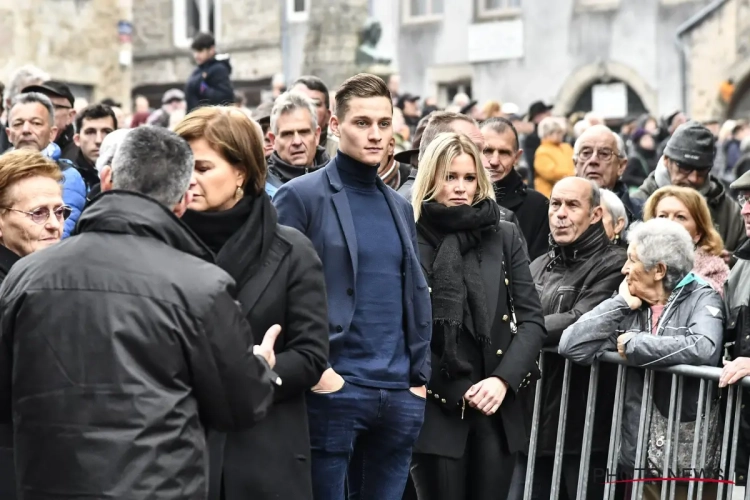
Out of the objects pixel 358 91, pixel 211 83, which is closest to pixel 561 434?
pixel 358 91

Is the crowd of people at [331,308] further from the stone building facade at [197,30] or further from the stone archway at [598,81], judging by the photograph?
the stone building facade at [197,30]

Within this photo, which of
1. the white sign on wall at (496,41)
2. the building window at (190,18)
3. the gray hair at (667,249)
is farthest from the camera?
the building window at (190,18)

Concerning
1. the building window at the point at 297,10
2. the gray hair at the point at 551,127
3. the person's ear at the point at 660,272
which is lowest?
the person's ear at the point at 660,272

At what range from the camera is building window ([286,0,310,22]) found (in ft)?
110

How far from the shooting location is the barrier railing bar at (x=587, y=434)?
6871 mm

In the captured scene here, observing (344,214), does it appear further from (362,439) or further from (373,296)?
(362,439)

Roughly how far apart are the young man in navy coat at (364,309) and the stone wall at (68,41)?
17254 millimetres

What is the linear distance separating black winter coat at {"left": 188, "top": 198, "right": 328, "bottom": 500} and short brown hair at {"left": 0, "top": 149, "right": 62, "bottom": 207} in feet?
3.37

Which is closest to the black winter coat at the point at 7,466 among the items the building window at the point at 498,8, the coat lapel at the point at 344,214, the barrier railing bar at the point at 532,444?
the coat lapel at the point at 344,214

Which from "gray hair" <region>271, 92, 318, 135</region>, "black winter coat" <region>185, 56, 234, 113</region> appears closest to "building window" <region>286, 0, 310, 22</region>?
"black winter coat" <region>185, 56, 234, 113</region>

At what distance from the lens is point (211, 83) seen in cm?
1410

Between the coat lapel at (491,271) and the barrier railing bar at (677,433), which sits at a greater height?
the coat lapel at (491,271)

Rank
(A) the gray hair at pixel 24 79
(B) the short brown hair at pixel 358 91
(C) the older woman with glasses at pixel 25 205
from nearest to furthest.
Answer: (C) the older woman with glasses at pixel 25 205
(B) the short brown hair at pixel 358 91
(A) the gray hair at pixel 24 79

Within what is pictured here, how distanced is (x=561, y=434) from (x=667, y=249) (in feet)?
3.50
